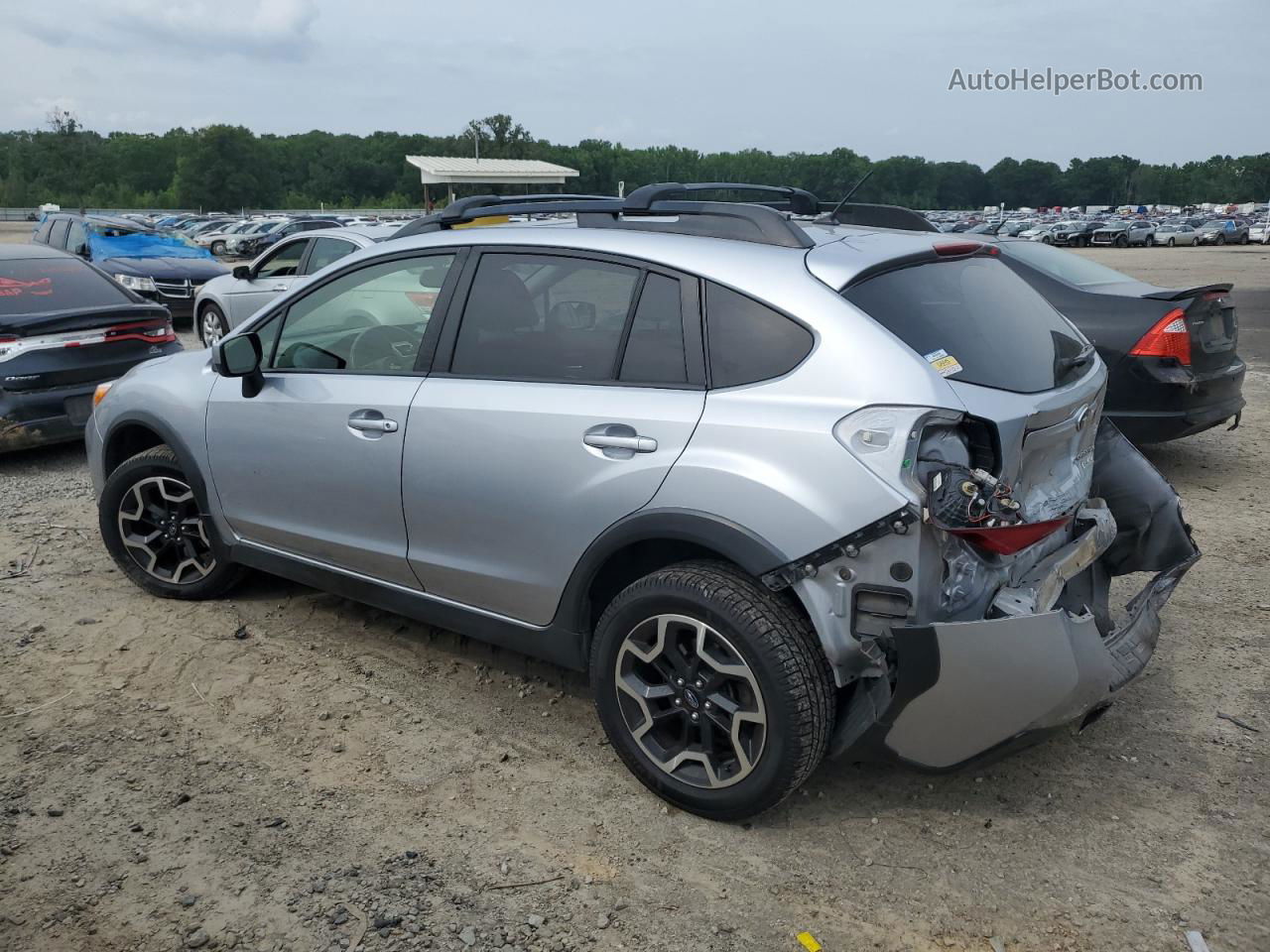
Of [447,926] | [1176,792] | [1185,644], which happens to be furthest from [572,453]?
[1185,644]

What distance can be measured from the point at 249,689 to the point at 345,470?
3.10ft

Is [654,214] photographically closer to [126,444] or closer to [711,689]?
[711,689]

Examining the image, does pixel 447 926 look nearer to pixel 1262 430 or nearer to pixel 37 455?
pixel 37 455

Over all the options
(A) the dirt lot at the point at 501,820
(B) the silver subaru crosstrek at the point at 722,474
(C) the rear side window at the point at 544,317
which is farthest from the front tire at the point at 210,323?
(C) the rear side window at the point at 544,317

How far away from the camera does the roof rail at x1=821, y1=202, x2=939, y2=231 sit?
4059mm

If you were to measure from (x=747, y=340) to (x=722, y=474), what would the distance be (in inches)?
16.9

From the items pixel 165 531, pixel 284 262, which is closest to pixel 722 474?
pixel 165 531

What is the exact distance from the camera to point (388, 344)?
12.8ft

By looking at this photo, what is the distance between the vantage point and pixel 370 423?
374 centimetres

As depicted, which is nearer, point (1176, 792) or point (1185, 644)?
point (1176, 792)

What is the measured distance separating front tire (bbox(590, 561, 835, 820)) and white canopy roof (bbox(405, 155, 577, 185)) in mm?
31228

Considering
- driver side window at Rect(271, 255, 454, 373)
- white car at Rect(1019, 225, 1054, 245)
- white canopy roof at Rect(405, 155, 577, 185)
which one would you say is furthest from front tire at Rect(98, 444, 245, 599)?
white car at Rect(1019, 225, 1054, 245)

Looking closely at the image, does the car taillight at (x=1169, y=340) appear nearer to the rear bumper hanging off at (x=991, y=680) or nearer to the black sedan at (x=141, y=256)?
the rear bumper hanging off at (x=991, y=680)

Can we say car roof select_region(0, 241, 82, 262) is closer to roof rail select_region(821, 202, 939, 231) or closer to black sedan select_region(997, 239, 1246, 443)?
roof rail select_region(821, 202, 939, 231)
